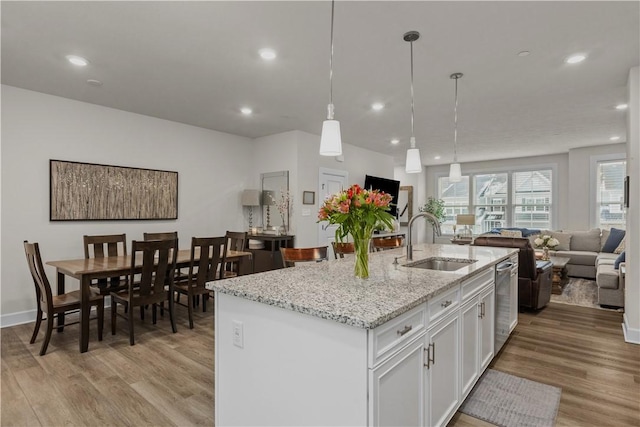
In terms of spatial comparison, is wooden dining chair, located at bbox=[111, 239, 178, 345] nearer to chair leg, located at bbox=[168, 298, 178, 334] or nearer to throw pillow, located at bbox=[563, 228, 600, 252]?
chair leg, located at bbox=[168, 298, 178, 334]

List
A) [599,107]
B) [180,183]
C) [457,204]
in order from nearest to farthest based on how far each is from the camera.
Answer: [599,107], [180,183], [457,204]

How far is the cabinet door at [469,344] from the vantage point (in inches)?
83.9

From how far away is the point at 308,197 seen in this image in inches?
232

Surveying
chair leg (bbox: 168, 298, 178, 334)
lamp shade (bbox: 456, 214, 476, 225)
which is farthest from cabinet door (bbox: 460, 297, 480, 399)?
lamp shade (bbox: 456, 214, 476, 225)

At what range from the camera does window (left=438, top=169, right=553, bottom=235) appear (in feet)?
27.8

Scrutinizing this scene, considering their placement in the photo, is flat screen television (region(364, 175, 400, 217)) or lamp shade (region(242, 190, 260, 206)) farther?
flat screen television (region(364, 175, 400, 217))

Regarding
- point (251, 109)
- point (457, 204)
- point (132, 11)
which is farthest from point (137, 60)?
point (457, 204)

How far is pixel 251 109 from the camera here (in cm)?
466

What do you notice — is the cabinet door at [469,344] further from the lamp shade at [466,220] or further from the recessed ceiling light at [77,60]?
the lamp shade at [466,220]

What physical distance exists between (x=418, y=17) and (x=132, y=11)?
2.03 m

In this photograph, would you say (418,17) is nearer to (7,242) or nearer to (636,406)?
(636,406)

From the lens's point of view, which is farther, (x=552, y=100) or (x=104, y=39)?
(x=552, y=100)

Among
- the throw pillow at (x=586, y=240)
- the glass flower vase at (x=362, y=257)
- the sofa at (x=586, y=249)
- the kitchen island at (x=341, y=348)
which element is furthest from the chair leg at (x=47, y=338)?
the throw pillow at (x=586, y=240)

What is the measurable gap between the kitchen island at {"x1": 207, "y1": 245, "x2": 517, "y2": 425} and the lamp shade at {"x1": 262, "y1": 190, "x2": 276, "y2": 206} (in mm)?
3994
